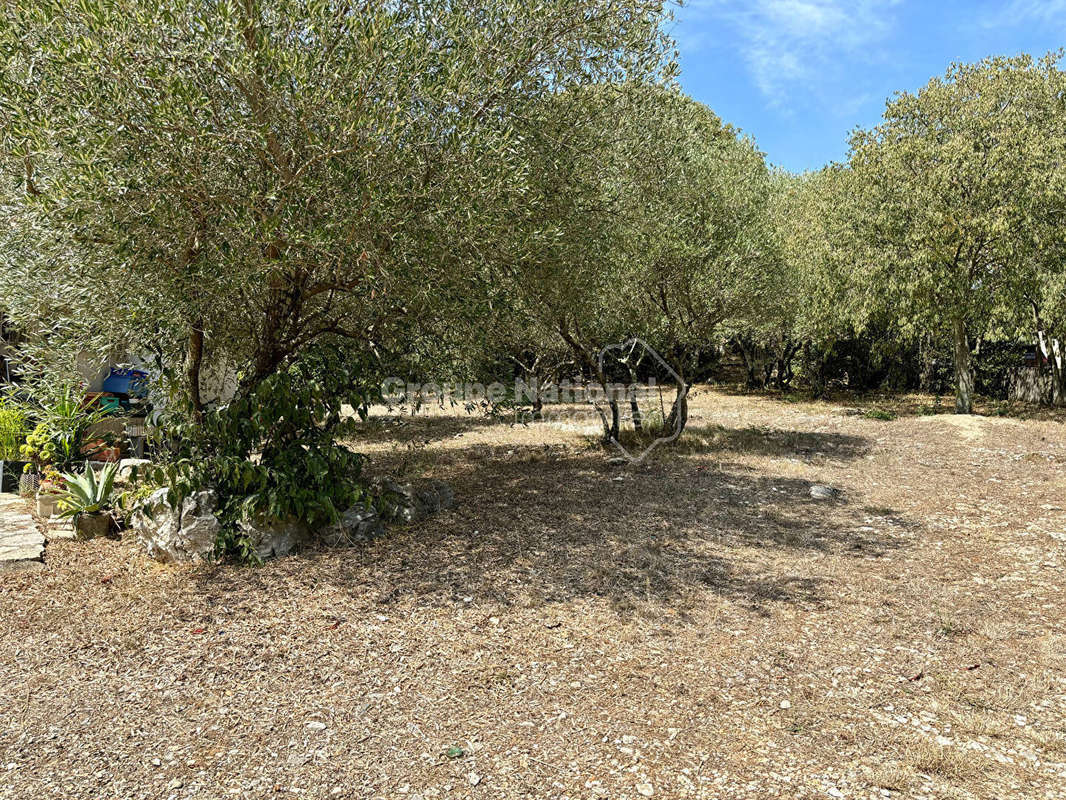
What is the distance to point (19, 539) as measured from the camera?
7.54 meters

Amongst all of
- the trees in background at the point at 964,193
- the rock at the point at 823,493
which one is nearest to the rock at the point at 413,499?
the rock at the point at 823,493

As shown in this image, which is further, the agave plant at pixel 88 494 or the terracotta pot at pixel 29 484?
the terracotta pot at pixel 29 484

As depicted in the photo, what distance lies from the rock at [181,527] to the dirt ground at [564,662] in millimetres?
216

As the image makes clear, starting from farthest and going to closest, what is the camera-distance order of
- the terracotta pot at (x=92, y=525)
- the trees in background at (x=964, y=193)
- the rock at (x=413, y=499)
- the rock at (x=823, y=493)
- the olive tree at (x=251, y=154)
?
the trees in background at (x=964, y=193), the rock at (x=823, y=493), the rock at (x=413, y=499), the terracotta pot at (x=92, y=525), the olive tree at (x=251, y=154)

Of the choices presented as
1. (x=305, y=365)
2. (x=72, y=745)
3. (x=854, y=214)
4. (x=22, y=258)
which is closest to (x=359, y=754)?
(x=72, y=745)

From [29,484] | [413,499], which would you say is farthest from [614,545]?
[29,484]

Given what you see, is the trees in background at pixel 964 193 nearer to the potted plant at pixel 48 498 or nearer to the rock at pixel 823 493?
the rock at pixel 823 493

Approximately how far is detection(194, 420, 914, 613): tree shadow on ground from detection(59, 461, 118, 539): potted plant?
223 centimetres

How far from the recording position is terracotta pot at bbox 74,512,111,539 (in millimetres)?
7742

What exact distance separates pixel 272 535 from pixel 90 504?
2507 mm

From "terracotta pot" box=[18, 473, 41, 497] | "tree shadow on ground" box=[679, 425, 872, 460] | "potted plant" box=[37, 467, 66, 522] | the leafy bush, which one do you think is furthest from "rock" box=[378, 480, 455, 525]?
"tree shadow on ground" box=[679, 425, 872, 460]

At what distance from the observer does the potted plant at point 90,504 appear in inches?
306

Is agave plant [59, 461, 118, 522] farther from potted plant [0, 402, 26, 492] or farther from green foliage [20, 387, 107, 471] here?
potted plant [0, 402, 26, 492]

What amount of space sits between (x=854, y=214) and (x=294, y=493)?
1776 centimetres
